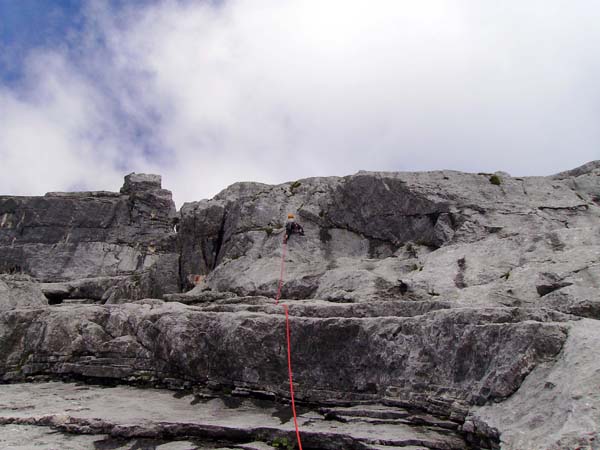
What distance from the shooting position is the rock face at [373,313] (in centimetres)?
909

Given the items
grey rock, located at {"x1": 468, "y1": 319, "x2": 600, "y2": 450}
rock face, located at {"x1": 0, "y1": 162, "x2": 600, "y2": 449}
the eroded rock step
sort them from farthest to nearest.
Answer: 1. the eroded rock step
2. rock face, located at {"x1": 0, "y1": 162, "x2": 600, "y2": 449}
3. grey rock, located at {"x1": 468, "y1": 319, "x2": 600, "y2": 450}

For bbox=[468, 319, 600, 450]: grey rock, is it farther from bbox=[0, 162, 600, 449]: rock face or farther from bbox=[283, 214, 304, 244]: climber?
bbox=[283, 214, 304, 244]: climber

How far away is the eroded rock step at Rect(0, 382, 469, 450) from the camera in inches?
368

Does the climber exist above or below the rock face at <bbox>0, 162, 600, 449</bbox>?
above

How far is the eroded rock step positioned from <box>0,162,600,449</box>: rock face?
0.07 meters

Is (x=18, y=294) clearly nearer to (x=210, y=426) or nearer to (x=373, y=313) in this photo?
(x=210, y=426)

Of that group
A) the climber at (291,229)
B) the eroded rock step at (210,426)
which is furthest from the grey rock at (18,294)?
the climber at (291,229)

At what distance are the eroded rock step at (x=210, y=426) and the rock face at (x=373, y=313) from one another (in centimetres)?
7

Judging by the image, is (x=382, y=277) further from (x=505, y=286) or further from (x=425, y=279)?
(x=505, y=286)

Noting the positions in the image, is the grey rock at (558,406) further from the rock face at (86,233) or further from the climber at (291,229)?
the rock face at (86,233)

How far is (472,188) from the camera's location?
23188 mm

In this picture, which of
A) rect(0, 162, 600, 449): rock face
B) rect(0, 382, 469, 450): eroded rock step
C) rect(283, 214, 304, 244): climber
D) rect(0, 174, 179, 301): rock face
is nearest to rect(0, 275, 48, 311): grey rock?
rect(0, 162, 600, 449): rock face

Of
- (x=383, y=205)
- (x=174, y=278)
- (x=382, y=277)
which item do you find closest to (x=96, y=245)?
(x=174, y=278)

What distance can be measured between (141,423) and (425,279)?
35.7 ft
